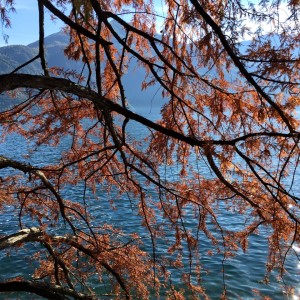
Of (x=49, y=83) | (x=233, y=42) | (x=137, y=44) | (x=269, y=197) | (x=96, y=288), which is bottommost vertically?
(x=96, y=288)

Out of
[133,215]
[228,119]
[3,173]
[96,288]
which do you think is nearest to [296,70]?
[228,119]

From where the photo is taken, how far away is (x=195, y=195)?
150 inches

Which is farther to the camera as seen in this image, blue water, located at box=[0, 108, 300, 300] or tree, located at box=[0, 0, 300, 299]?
blue water, located at box=[0, 108, 300, 300]

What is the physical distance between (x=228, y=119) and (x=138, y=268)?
2.38 meters

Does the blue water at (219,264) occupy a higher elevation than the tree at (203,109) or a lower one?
lower

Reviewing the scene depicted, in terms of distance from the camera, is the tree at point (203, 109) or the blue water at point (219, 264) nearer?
the tree at point (203, 109)

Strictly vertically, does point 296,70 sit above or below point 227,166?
above

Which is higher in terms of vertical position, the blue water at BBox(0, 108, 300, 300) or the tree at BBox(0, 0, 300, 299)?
the tree at BBox(0, 0, 300, 299)

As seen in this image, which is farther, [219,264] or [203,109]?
[219,264]

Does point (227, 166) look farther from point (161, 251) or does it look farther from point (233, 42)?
point (161, 251)

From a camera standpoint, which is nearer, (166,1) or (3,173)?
(166,1)

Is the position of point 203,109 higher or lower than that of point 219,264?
higher

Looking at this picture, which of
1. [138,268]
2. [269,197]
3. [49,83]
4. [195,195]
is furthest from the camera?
[138,268]

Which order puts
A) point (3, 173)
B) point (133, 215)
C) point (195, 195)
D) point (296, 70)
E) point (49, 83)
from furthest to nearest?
point (3, 173) → point (133, 215) → point (195, 195) → point (296, 70) → point (49, 83)
